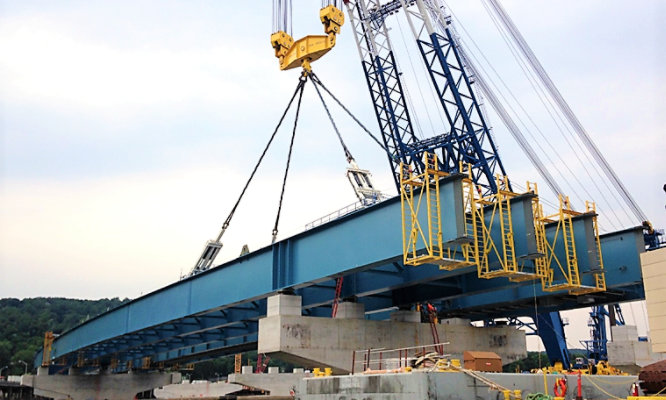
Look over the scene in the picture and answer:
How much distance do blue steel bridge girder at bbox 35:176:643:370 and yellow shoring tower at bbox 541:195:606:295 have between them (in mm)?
1903

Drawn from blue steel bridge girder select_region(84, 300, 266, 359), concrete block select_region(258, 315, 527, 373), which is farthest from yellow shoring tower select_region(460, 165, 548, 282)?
blue steel bridge girder select_region(84, 300, 266, 359)

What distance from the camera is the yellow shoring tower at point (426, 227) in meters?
21.1

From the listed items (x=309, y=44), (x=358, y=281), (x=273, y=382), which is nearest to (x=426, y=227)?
(x=358, y=281)

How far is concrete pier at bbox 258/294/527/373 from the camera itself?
27.4 metres

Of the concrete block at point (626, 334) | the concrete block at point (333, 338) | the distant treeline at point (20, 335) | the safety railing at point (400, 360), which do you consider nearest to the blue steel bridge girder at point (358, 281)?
the concrete block at point (333, 338)

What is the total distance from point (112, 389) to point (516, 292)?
197ft

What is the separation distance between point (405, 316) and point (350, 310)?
12.4 feet

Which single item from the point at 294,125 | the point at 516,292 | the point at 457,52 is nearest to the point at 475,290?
the point at 516,292

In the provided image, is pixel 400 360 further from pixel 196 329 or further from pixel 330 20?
pixel 196 329

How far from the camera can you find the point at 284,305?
27.8 meters

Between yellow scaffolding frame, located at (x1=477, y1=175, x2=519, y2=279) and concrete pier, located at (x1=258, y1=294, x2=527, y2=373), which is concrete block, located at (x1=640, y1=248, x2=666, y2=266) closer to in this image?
yellow scaffolding frame, located at (x1=477, y1=175, x2=519, y2=279)

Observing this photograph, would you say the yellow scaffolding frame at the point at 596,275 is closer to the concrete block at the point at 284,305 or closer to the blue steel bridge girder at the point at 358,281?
the blue steel bridge girder at the point at 358,281

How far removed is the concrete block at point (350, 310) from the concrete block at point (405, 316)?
2960mm

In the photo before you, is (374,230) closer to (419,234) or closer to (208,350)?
→ (419,234)
